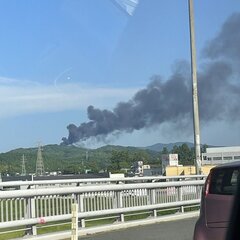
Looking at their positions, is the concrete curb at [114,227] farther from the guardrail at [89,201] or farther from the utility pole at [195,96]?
the utility pole at [195,96]

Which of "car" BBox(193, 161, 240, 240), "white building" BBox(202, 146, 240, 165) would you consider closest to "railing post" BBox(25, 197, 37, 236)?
"car" BBox(193, 161, 240, 240)

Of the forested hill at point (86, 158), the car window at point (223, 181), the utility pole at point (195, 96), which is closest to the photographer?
the car window at point (223, 181)

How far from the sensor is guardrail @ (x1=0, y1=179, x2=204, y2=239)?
1042cm

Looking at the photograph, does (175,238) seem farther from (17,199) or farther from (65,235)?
(17,199)

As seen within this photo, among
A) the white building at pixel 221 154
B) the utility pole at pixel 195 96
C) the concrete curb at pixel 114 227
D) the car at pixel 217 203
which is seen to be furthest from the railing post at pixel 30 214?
the white building at pixel 221 154

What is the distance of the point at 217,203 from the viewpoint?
7.64m

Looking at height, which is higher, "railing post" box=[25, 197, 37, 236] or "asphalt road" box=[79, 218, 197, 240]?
"railing post" box=[25, 197, 37, 236]

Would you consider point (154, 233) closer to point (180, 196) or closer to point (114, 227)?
point (114, 227)

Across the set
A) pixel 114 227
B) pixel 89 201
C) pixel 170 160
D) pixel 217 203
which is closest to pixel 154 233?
pixel 114 227

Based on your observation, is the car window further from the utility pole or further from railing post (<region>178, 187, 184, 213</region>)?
the utility pole

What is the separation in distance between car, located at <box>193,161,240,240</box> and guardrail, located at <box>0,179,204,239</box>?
382cm

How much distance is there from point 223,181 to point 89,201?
204 inches

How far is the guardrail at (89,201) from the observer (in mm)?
10422

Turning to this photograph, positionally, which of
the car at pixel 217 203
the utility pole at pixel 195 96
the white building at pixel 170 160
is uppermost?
the utility pole at pixel 195 96
